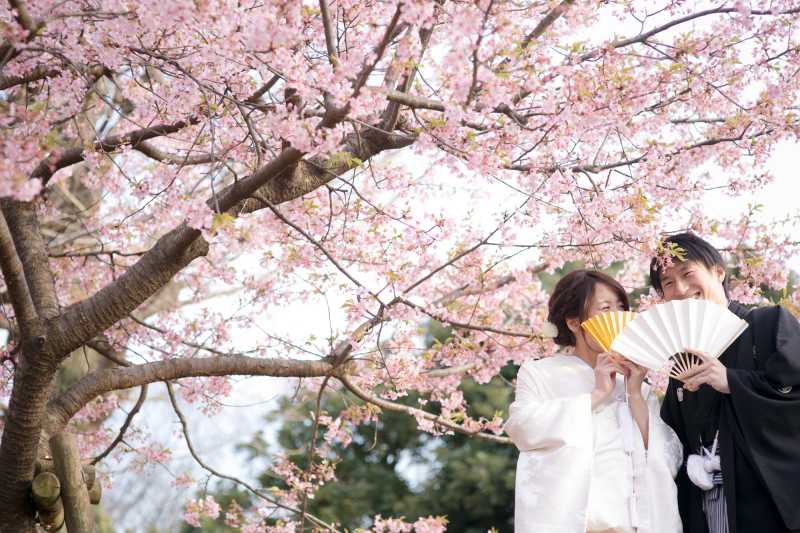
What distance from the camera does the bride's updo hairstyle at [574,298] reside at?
2.49 m

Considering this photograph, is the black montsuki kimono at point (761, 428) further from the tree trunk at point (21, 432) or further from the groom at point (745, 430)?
the tree trunk at point (21, 432)

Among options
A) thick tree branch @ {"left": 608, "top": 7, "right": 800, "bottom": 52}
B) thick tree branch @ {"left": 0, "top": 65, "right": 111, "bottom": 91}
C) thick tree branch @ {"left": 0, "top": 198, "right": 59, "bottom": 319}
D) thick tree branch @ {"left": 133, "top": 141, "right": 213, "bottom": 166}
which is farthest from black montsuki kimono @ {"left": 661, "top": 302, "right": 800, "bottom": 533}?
thick tree branch @ {"left": 0, "top": 65, "right": 111, "bottom": 91}

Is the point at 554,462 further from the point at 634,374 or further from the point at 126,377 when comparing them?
the point at 126,377

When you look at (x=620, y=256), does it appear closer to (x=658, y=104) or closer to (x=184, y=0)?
(x=658, y=104)

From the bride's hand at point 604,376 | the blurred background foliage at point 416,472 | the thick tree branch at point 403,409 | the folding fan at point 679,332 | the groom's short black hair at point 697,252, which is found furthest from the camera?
the blurred background foliage at point 416,472

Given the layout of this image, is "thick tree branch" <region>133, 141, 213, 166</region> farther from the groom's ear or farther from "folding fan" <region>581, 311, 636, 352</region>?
the groom's ear

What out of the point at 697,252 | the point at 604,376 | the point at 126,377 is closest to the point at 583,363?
the point at 604,376

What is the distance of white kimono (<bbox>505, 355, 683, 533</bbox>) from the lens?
2.12m

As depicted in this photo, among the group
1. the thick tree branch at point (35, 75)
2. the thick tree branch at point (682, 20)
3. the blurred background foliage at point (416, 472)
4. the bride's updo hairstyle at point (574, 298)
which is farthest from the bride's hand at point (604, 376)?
the blurred background foliage at point (416, 472)

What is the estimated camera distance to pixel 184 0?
1766 mm

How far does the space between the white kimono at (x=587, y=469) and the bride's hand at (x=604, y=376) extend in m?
0.04

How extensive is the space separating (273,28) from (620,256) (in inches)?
83.5

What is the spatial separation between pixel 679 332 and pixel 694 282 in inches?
13.5

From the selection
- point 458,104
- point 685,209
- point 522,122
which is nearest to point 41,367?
point 458,104
